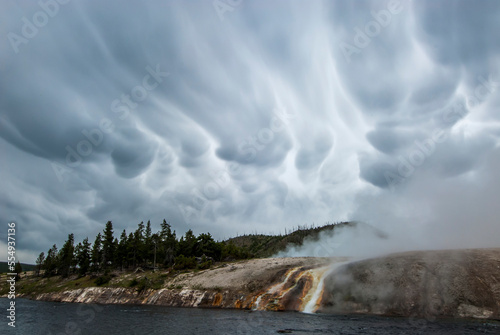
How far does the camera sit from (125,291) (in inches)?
3307

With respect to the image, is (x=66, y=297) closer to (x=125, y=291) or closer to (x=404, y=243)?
(x=125, y=291)

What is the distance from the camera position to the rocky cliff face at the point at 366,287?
151ft

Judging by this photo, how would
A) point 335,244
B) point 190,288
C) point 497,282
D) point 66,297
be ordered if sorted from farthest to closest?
point 335,244, point 66,297, point 190,288, point 497,282

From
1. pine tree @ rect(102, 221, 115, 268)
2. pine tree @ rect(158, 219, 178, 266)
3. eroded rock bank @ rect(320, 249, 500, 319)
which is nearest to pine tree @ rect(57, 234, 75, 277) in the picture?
pine tree @ rect(102, 221, 115, 268)

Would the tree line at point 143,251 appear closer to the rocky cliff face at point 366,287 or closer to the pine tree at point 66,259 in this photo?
the pine tree at point 66,259

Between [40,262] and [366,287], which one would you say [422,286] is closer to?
[366,287]

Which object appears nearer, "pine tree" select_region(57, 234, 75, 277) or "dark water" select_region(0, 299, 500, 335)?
"dark water" select_region(0, 299, 500, 335)

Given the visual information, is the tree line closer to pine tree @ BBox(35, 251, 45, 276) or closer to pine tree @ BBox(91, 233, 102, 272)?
pine tree @ BBox(91, 233, 102, 272)

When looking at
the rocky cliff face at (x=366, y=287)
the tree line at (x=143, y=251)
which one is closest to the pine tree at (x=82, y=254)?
the tree line at (x=143, y=251)

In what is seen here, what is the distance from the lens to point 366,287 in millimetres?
53812

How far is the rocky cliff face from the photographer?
46075 mm

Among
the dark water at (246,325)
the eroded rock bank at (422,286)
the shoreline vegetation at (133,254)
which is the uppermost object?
the shoreline vegetation at (133,254)

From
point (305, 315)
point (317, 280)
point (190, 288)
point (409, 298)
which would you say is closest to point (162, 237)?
point (190, 288)

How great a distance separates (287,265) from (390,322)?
116 feet
